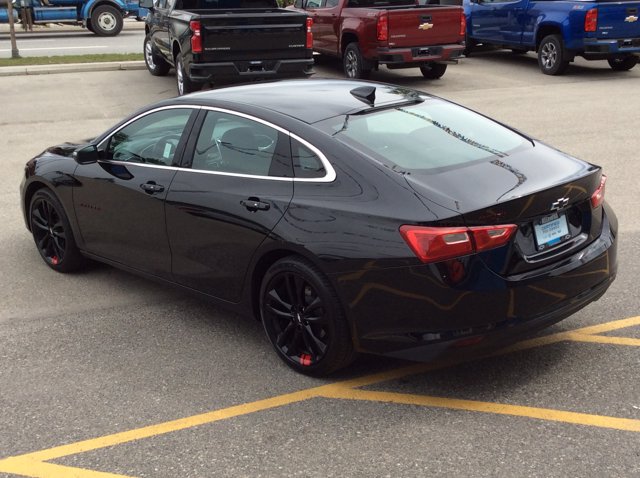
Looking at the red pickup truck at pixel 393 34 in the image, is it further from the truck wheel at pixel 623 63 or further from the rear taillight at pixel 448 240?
the rear taillight at pixel 448 240

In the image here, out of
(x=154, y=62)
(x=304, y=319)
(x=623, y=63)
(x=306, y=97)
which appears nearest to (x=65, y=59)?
(x=154, y=62)

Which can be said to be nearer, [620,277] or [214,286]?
[214,286]

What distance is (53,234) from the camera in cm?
681

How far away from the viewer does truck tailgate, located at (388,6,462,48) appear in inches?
609

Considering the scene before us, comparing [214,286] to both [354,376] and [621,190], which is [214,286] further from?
[621,190]

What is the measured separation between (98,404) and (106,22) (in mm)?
24090

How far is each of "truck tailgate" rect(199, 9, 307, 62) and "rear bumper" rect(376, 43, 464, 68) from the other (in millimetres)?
2171

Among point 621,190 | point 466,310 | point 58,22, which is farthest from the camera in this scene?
point 58,22

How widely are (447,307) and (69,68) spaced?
50.2 feet

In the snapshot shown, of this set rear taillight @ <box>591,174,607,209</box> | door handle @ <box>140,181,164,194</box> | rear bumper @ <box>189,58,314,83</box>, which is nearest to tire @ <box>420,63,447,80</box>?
rear bumper @ <box>189,58,314,83</box>

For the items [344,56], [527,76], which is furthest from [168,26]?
[527,76]

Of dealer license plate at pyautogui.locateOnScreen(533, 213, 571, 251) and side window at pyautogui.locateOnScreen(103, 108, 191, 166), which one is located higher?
side window at pyautogui.locateOnScreen(103, 108, 191, 166)

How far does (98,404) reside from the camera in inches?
184

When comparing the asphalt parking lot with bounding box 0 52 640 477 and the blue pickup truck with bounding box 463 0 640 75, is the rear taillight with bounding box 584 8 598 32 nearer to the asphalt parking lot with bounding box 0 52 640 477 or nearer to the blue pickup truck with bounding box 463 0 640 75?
the blue pickup truck with bounding box 463 0 640 75
